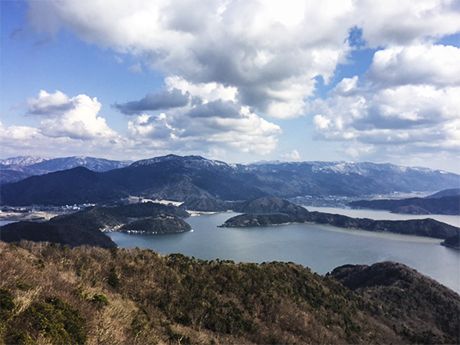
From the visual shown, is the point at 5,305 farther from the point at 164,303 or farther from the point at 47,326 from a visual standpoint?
the point at 164,303

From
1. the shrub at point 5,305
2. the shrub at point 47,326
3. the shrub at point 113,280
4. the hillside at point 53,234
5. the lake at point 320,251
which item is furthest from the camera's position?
the hillside at point 53,234

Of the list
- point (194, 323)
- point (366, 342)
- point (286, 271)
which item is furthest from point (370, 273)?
point (194, 323)

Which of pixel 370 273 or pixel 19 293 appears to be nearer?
pixel 19 293

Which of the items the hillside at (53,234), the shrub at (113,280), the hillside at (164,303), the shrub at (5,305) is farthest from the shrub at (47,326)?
the hillside at (53,234)

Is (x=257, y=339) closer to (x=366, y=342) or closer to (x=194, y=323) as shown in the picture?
(x=194, y=323)

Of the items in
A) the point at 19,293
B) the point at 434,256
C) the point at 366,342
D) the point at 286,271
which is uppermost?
the point at 19,293

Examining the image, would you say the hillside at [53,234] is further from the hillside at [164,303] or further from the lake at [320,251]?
the hillside at [164,303]

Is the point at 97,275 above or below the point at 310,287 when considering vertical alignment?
above

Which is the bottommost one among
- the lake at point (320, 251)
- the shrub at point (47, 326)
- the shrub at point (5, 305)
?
the lake at point (320, 251)

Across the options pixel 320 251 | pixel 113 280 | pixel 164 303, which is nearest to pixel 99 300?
pixel 113 280
